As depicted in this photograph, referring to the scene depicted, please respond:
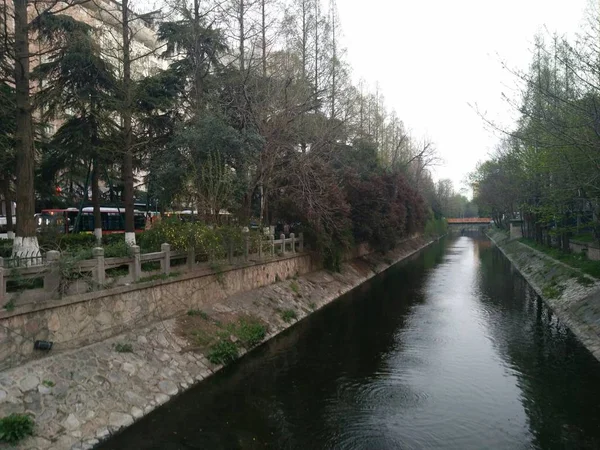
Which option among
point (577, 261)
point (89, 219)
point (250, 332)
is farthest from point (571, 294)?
point (89, 219)

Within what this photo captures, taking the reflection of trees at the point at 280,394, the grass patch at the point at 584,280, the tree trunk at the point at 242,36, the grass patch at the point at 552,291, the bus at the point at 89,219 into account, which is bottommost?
the reflection of trees at the point at 280,394

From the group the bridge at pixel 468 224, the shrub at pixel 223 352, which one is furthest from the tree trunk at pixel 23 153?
the bridge at pixel 468 224

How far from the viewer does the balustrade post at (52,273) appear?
33.8 ft

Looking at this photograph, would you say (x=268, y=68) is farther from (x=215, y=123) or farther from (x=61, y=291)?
(x=61, y=291)

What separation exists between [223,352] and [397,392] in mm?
4816

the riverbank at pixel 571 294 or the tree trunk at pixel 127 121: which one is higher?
the tree trunk at pixel 127 121

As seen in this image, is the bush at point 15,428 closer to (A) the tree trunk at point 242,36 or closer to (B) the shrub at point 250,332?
(B) the shrub at point 250,332

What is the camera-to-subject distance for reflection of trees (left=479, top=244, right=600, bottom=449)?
31.8 ft

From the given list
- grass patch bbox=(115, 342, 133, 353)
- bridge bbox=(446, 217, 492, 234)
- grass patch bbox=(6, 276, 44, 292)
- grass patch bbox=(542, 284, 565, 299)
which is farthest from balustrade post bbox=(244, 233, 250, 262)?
bridge bbox=(446, 217, 492, 234)

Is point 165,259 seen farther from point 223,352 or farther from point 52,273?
point 52,273

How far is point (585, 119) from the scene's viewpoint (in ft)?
49.3

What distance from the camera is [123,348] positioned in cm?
1118

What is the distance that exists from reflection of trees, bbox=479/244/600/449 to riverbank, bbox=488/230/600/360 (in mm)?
365

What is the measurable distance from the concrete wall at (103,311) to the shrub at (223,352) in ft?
5.52
